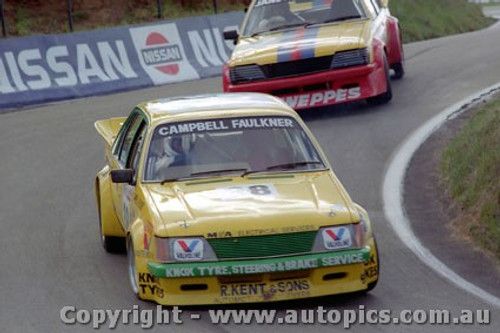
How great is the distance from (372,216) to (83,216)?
2.71 m

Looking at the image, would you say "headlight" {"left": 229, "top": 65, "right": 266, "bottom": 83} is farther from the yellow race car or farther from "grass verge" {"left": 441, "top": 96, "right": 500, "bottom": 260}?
the yellow race car

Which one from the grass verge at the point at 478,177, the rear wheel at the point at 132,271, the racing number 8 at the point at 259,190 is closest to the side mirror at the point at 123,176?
the rear wheel at the point at 132,271

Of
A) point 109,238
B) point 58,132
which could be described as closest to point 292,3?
point 58,132

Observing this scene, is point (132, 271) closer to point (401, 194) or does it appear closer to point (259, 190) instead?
point (259, 190)

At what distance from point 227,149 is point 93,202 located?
3475 mm

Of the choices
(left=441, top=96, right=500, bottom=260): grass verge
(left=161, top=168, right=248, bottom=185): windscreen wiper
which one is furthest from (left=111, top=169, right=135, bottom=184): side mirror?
(left=441, top=96, right=500, bottom=260): grass verge

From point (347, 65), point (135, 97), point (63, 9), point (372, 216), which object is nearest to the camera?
point (372, 216)

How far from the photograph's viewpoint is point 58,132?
54.9ft

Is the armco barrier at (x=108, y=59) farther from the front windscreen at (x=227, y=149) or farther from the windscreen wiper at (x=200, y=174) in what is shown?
the windscreen wiper at (x=200, y=174)

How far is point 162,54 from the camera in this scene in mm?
22547

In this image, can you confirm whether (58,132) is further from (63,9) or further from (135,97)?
(63,9)

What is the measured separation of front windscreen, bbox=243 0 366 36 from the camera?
16953 mm

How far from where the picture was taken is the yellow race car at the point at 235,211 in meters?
7.94

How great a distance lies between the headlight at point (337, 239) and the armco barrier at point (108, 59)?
1232 centimetres
